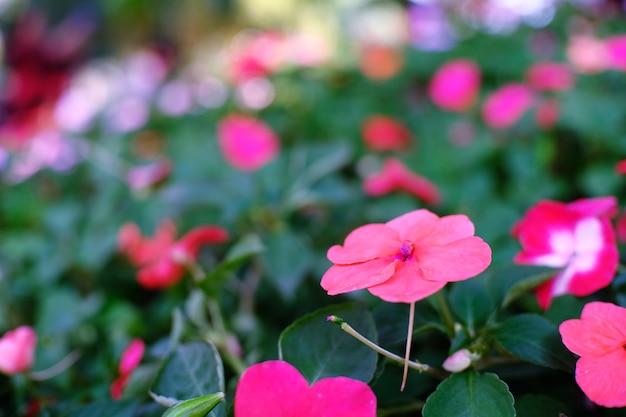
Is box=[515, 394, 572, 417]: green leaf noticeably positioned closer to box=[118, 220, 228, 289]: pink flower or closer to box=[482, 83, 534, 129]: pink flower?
box=[118, 220, 228, 289]: pink flower

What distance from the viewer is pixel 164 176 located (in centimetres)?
93

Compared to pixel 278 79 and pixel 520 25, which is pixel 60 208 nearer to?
pixel 278 79

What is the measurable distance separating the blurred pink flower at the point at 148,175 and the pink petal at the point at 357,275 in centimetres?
56

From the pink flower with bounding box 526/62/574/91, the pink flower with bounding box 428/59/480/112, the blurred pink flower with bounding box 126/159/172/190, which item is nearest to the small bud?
the blurred pink flower with bounding box 126/159/172/190

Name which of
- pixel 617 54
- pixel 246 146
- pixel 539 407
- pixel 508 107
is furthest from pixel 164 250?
pixel 617 54

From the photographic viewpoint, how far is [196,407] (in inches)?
15.3

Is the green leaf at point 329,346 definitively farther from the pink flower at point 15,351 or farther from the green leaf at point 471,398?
the pink flower at point 15,351

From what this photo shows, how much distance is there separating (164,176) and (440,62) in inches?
37.6

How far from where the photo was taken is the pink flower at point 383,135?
4.23 feet

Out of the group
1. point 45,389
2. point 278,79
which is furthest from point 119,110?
point 45,389

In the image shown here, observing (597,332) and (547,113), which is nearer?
(597,332)

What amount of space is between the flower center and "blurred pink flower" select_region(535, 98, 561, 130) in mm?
753

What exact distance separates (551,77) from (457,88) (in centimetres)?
20

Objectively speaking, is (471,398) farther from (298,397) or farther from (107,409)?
(107,409)
